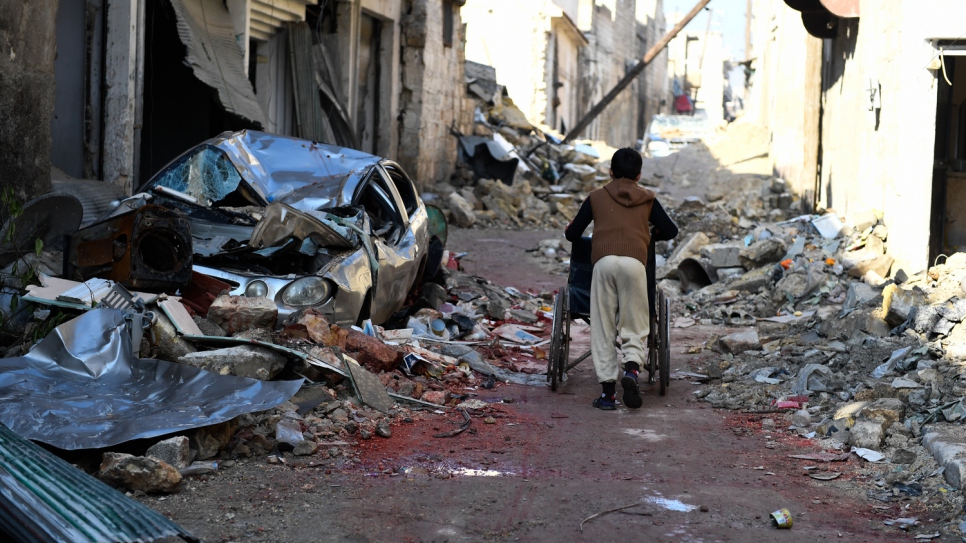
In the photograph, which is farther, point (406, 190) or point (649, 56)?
point (649, 56)

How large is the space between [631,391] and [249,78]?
29.2ft

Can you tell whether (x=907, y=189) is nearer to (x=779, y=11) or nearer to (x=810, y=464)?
(x=810, y=464)

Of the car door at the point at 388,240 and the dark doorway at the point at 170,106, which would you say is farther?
the dark doorway at the point at 170,106

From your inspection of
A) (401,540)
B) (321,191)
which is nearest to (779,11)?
(321,191)

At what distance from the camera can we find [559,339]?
684cm

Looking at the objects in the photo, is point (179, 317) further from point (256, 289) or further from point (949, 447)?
point (949, 447)

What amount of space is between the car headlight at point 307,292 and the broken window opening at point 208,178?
1.25 metres

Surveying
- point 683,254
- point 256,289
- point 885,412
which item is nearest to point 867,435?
point 885,412

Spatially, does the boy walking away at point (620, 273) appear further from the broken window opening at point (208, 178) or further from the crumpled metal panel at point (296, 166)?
the broken window opening at point (208, 178)

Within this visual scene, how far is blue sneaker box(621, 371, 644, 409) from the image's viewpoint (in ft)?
20.7

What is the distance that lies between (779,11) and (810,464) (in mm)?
19341

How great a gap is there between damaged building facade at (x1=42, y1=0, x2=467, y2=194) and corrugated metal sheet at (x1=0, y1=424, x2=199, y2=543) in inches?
223

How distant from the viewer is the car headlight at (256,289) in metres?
6.66

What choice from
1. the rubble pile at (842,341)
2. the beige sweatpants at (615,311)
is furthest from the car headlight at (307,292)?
the rubble pile at (842,341)
